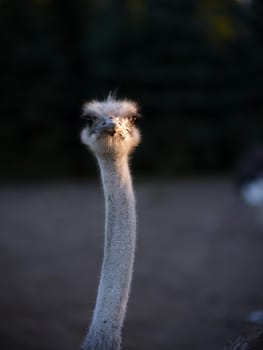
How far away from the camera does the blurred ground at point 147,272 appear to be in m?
4.81

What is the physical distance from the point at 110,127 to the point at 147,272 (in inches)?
156

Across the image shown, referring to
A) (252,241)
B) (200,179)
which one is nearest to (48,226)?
(252,241)

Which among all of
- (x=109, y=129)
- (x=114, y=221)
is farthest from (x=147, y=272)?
(x=109, y=129)

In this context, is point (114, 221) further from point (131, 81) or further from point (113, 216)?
point (131, 81)

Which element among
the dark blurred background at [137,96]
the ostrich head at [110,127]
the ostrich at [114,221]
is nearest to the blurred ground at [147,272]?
the dark blurred background at [137,96]

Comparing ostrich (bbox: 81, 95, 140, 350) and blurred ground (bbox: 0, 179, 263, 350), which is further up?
blurred ground (bbox: 0, 179, 263, 350)

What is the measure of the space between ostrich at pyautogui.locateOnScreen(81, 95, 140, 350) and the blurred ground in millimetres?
1361

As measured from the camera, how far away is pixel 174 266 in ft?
23.0

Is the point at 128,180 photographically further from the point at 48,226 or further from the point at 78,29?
the point at 78,29

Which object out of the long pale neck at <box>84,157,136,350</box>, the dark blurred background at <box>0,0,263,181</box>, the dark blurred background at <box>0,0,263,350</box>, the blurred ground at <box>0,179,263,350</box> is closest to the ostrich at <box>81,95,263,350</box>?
the long pale neck at <box>84,157,136,350</box>

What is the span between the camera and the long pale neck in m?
2.95

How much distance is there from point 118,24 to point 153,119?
2034mm

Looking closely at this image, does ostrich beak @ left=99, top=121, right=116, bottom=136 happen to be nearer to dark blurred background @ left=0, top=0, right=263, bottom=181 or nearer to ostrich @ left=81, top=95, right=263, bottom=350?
ostrich @ left=81, top=95, right=263, bottom=350

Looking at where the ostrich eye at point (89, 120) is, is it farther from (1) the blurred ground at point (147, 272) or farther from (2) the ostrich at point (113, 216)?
(1) the blurred ground at point (147, 272)
